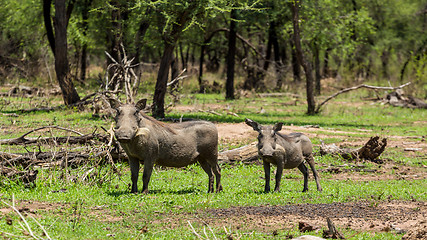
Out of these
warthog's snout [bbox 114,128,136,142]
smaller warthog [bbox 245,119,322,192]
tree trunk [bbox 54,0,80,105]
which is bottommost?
smaller warthog [bbox 245,119,322,192]

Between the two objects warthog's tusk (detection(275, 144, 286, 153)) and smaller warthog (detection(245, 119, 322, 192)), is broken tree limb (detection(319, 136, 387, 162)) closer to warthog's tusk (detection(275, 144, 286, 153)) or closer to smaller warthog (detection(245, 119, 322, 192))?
smaller warthog (detection(245, 119, 322, 192))

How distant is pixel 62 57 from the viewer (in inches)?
870

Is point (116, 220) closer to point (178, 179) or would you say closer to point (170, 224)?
point (170, 224)

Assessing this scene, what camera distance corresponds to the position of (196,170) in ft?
42.0

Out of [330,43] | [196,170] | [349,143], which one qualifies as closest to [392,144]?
[349,143]

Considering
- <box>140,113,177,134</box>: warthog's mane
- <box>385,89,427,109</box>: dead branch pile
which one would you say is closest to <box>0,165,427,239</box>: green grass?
<box>140,113,177,134</box>: warthog's mane

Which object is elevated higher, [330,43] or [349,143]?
[330,43]

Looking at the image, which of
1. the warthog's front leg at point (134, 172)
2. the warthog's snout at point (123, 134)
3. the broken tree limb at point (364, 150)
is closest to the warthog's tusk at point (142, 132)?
the warthog's snout at point (123, 134)

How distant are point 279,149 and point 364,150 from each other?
17.5 feet

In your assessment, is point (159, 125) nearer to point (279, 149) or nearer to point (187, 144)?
point (187, 144)

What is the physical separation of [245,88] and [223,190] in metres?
23.1

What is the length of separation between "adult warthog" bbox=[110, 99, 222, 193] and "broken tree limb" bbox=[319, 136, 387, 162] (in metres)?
5.27

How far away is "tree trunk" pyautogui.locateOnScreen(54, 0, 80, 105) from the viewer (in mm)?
21453

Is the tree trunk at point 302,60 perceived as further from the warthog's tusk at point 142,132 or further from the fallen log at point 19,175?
the fallen log at point 19,175
